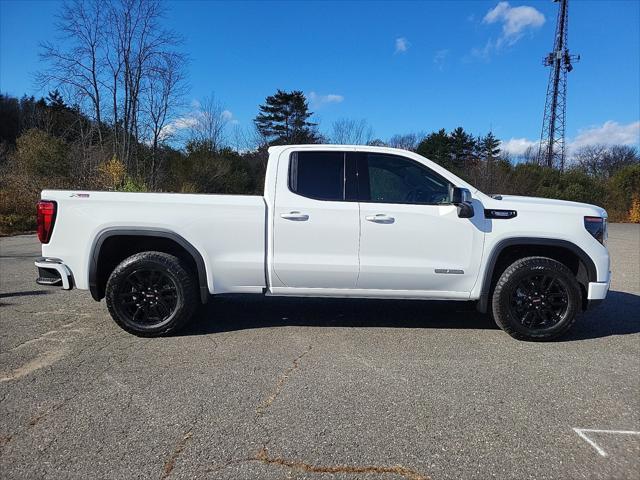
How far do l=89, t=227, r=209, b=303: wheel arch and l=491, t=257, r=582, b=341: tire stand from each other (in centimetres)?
304

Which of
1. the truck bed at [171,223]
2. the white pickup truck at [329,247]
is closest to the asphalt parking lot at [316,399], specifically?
the white pickup truck at [329,247]

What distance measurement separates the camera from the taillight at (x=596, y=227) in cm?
473

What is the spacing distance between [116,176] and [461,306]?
17.5 metres

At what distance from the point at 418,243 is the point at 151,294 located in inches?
109

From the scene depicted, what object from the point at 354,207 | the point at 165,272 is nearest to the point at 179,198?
the point at 165,272

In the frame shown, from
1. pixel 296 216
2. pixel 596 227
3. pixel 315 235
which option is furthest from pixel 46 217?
pixel 596 227

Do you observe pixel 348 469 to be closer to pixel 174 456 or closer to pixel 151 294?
pixel 174 456

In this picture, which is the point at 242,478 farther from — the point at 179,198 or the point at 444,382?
the point at 179,198

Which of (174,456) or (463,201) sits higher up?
(463,201)

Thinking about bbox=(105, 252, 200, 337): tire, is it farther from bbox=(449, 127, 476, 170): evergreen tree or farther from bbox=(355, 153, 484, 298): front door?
bbox=(449, 127, 476, 170): evergreen tree

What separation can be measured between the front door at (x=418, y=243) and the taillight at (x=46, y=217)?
122 inches

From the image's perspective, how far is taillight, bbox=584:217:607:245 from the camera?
4.73 metres

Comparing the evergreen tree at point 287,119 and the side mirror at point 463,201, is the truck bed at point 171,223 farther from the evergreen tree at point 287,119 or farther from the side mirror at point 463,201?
the evergreen tree at point 287,119

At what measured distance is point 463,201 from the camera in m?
4.57
